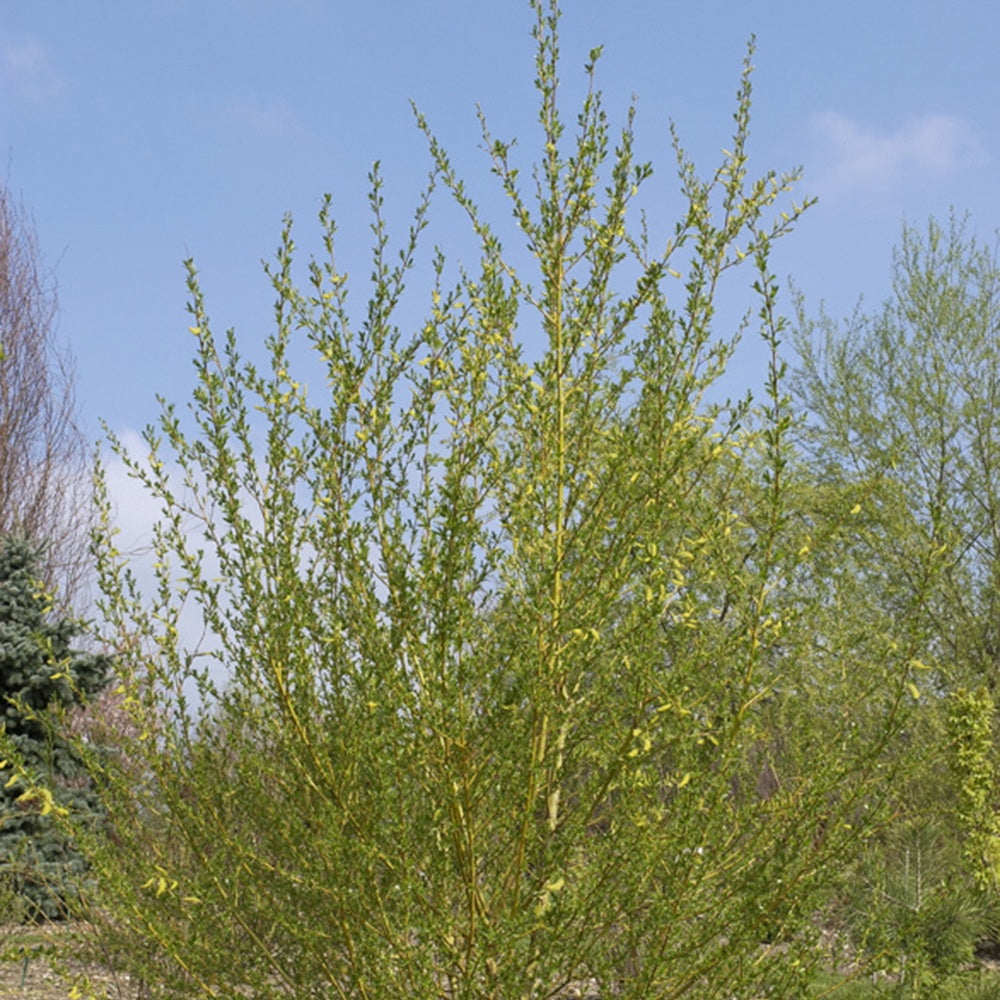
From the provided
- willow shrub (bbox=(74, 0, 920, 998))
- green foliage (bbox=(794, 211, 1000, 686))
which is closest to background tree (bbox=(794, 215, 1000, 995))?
green foliage (bbox=(794, 211, 1000, 686))

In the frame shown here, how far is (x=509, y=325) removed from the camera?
292cm

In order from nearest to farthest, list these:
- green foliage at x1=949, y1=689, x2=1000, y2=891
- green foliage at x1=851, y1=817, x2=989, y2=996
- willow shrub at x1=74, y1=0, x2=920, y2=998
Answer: willow shrub at x1=74, y1=0, x2=920, y2=998 < green foliage at x1=851, y1=817, x2=989, y2=996 < green foliage at x1=949, y1=689, x2=1000, y2=891

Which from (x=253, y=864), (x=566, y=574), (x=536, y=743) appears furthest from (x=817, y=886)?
(x=253, y=864)

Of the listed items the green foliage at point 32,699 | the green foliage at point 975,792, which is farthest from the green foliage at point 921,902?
the green foliage at point 32,699

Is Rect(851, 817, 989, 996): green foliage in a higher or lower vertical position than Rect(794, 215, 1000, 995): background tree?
lower

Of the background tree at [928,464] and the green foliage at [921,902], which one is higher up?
the background tree at [928,464]

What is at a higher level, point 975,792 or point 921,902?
point 975,792

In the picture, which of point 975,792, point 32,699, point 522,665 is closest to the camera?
point 522,665

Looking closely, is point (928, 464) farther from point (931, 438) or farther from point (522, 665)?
point (522, 665)

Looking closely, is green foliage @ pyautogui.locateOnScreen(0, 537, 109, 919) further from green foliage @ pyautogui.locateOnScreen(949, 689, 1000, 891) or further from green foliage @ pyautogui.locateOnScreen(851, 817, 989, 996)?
green foliage @ pyautogui.locateOnScreen(949, 689, 1000, 891)

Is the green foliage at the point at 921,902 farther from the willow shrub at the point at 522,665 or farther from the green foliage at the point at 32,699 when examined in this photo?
the green foliage at the point at 32,699

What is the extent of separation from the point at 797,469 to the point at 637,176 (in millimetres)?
9653

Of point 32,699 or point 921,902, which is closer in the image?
point 921,902

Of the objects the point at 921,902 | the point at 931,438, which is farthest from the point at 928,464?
the point at 921,902
